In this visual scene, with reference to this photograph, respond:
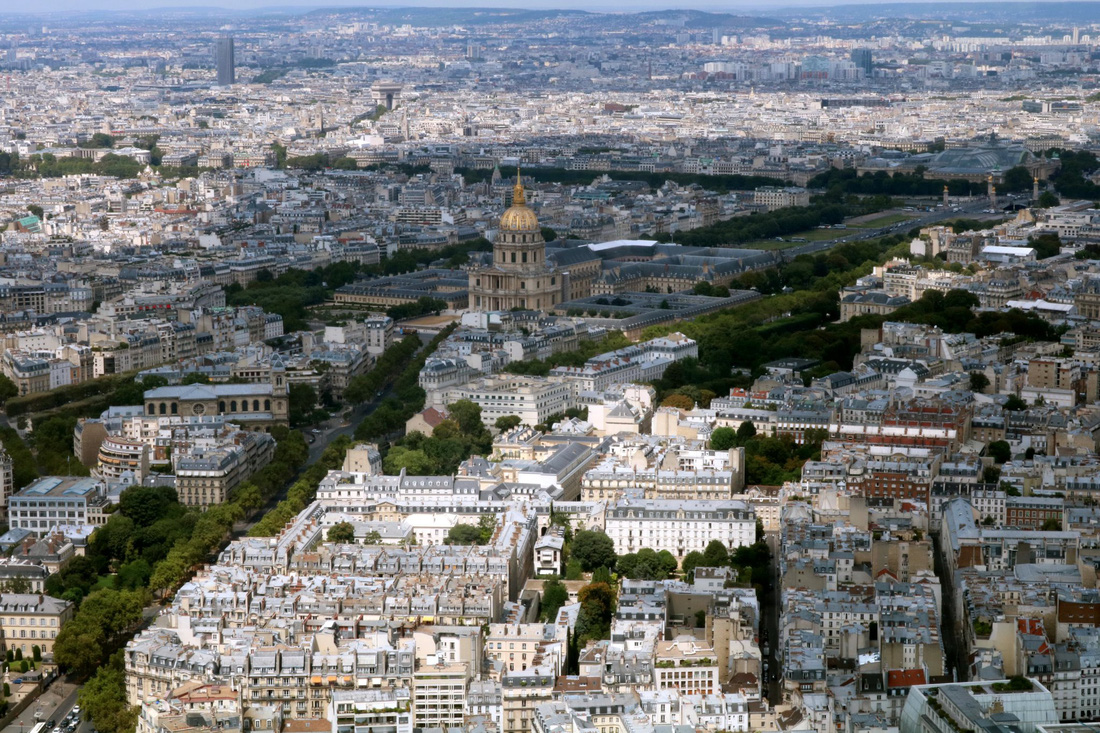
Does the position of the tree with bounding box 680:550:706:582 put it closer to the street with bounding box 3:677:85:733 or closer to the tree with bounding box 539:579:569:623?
the tree with bounding box 539:579:569:623

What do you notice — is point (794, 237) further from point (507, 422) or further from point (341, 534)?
point (341, 534)

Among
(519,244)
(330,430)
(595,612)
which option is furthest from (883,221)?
(595,612)

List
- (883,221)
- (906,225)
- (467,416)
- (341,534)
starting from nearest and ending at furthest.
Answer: (341,534) → (467,416) → (906,225) → (883,221)

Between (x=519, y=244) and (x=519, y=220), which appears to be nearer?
(x=519, y=244)

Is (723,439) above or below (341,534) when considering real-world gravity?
below

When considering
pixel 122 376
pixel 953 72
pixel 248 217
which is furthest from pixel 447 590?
pixel 953 72

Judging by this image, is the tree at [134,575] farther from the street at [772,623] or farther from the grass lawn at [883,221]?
the grass lawn at [883,221]

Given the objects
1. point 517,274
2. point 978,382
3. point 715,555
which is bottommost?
point 517,274

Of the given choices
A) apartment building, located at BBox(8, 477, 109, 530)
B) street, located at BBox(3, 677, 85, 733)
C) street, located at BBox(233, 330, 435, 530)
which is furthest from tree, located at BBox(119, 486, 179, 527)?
street, located at BBox(3, 677, 85, 733)
